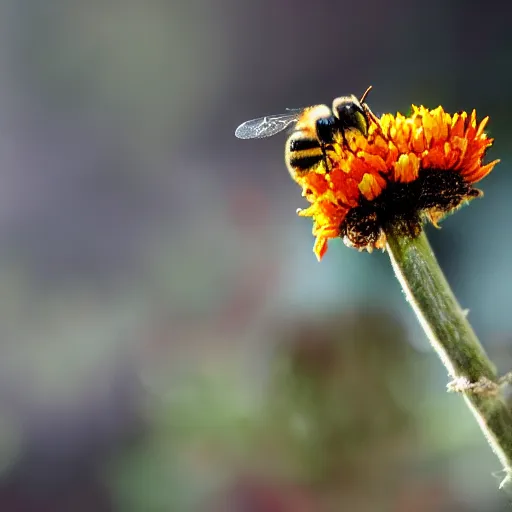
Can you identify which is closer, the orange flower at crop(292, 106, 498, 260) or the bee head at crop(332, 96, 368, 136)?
the orange flower at crop(292, 106, 498, 260)

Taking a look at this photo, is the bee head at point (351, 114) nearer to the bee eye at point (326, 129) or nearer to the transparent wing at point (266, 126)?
the bee eye at point (326, 129)

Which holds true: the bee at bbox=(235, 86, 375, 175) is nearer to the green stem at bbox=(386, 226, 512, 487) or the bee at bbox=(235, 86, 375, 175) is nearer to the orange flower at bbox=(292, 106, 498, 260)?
the orange flower at bbox=(292, 106, 498, 260)

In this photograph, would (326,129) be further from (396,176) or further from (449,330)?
(449,330)

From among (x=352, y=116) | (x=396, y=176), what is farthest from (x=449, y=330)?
(x=352, y=116)

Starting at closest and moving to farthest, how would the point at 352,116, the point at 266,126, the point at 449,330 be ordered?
the point at 449,330 < the point at 352,116 < the point at 266,126

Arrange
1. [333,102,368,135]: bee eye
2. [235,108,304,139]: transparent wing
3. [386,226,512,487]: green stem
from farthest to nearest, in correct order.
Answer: [235,108,304,139]: transparent wing < [333,102,368,135]: bee eye < [386,226,512,487]: green stem

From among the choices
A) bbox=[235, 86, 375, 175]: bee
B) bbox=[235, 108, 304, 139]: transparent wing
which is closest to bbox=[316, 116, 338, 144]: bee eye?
bbox=[235, 86, 375, 175]: bee

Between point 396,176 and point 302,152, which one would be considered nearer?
point 396,176

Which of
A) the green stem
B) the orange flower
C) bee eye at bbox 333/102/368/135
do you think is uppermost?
bee eye at bbox 333/102/368/135

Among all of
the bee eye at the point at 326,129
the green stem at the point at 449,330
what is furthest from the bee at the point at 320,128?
the green stem at the point at 449,330
